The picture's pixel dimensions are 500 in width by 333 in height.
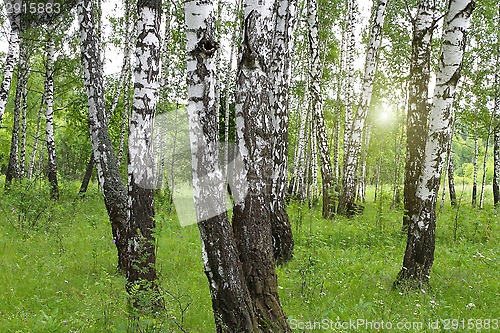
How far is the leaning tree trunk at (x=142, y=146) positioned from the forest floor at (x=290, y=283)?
0.33 m

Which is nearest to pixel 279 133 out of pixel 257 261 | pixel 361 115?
pixel 257 261

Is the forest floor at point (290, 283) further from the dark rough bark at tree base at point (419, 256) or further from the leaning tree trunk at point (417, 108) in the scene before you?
the leaning tree trunk at point (417, 108)

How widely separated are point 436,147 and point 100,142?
18.5 ft

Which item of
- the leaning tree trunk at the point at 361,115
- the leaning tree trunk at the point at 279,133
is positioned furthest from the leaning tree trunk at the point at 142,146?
the leaning tree trunk at the point at 361,115

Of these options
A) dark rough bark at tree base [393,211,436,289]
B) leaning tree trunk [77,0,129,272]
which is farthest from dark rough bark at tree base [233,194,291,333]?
leaning tree trunk [77,0,129,272]

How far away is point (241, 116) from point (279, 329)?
2298 millimetres

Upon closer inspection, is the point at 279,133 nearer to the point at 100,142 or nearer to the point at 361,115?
the point at 100,142

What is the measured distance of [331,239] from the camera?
1100cm

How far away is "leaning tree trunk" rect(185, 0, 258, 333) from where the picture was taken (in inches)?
163

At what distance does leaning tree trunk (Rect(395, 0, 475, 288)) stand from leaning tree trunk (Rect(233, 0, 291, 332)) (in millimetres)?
3236

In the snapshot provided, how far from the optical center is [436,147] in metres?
6.77

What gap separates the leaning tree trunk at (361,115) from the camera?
1430cm

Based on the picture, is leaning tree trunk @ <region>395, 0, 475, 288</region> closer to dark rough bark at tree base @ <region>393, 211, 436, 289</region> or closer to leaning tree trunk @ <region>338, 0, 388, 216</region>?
dark rough bark at tree base @ <region>393, 211, 436, 289</region>

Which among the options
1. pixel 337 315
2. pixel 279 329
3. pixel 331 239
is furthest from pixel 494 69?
pixel 279 329
